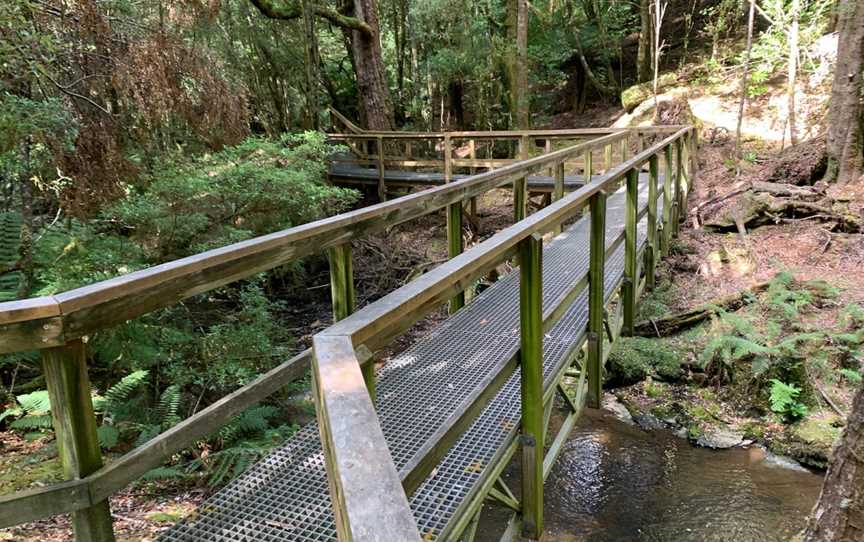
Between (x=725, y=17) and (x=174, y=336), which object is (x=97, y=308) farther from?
(x=725, y=17)

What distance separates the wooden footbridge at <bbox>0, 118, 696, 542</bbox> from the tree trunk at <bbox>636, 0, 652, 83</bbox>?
15.3 meters

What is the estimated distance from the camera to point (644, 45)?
59.7 feet

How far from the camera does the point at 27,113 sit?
4598mm

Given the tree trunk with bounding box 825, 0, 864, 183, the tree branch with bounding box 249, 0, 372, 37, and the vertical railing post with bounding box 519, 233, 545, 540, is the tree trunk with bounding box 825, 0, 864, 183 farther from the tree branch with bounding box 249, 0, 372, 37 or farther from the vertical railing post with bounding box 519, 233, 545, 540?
the tree branch with bounding box 249, 0, 372, 37

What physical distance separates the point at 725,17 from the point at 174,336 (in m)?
19.0

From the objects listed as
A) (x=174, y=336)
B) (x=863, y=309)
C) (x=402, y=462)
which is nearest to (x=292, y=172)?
(x=174, y=336)

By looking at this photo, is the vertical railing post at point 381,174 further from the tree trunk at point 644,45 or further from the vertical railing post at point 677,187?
the tree trunk at point 644,45

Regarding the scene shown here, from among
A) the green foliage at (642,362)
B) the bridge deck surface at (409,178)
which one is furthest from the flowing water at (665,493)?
the bridge deck surface at (409,178)

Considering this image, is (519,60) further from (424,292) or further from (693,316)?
(424,292)

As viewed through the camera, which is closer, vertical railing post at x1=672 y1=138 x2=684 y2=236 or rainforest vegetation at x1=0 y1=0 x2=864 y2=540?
rainforest vegetation at x1=0 y1=0 x2=864 y2=540

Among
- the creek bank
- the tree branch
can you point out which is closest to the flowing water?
the creek bank

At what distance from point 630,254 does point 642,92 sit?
13.9m

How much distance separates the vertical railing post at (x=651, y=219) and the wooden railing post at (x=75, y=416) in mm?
5383

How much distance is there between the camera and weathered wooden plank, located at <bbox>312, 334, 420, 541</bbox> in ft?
2.23
